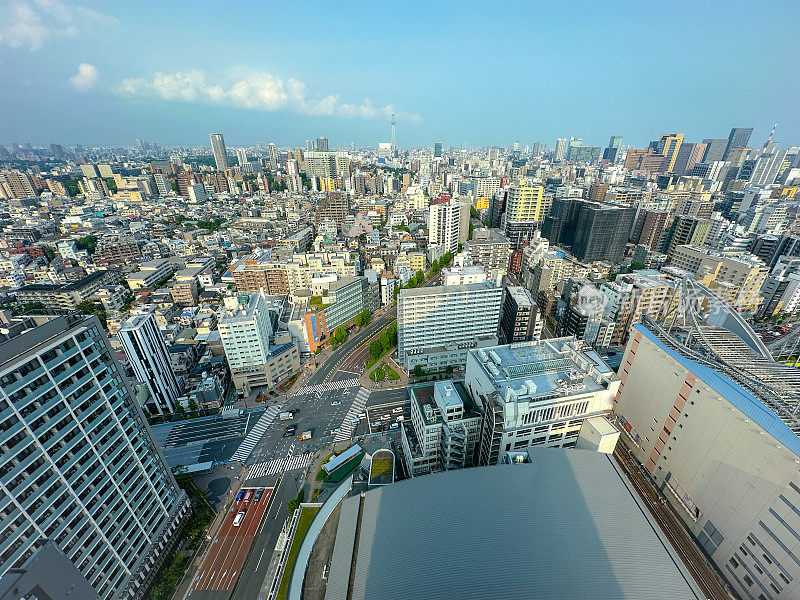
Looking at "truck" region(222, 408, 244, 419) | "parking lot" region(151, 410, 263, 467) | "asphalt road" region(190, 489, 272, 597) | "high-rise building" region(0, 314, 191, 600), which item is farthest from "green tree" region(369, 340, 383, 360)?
"high-rise building" region(0, 314, 191, 600)

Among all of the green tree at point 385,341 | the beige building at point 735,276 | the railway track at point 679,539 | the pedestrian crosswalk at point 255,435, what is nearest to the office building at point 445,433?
the railway track at point 679,539

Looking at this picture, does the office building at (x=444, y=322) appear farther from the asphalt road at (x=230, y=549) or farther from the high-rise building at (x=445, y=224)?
the high-rise building at (x=445, y=224)

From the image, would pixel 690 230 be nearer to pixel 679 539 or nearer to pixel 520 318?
pixel 520 318

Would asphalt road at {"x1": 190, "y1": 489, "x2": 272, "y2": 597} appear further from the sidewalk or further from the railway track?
the railway track

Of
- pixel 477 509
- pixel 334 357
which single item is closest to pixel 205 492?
pixel 334 357

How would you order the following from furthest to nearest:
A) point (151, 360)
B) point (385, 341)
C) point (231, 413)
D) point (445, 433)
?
1. point (385, 341)
2. point (231, 413)
3. point (151, 360)
4. point (445, 433)

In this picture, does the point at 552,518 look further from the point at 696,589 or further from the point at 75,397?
the point at 75,397

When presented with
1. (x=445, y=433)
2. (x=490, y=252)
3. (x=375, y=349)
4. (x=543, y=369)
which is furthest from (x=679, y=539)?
(x=490, y=252)
